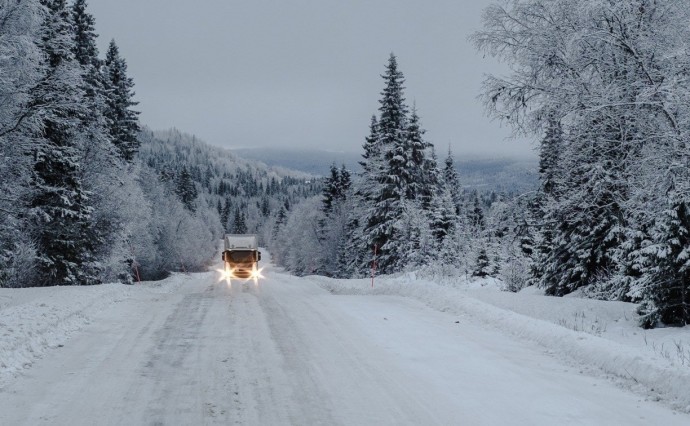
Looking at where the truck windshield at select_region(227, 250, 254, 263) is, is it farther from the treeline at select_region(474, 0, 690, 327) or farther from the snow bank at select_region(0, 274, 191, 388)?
the treeline at select_region(474, 0, 690, 327)

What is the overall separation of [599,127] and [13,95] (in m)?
15.8

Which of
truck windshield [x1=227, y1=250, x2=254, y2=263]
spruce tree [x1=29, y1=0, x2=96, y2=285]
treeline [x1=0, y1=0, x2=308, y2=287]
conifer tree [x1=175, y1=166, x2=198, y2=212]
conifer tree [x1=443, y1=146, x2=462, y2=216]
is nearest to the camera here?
treeline [x1=0, y1=0, x2=308, y2=287]

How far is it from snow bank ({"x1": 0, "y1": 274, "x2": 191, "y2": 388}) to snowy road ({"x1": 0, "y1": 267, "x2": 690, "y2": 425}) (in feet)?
0.90

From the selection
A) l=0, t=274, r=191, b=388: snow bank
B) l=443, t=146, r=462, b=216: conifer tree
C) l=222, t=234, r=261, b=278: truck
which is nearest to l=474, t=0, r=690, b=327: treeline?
l=0, t=274, r=191, b=388: snow bank

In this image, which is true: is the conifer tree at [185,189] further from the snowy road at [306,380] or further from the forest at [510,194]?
the snowy road at [306,380]

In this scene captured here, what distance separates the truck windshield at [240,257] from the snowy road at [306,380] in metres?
16.8

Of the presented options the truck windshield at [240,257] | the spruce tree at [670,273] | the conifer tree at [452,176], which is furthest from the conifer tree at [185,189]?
the spruce tree at [670,273]

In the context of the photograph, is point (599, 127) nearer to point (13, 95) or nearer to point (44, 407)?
point (44, 407)

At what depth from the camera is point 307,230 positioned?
2965 inches

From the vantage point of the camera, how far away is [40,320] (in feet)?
35.5

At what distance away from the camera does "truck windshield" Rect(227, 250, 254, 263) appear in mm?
28031

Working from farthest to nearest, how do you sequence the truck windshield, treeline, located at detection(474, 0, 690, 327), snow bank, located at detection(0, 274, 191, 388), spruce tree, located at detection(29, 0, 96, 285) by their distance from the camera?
the truck windshield → spruce tree, located at detection(29, 0, 96, 285) → treeline, located at detection(474, 0, 690, 327) → snow bank, located at detection(0, 274, 191, 388)

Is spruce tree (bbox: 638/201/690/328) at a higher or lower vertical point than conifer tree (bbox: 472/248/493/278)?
higher

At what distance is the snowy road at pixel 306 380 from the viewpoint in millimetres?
5758
